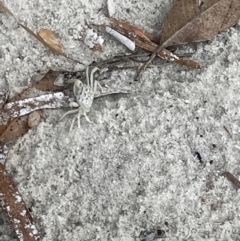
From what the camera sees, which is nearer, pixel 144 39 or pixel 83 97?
pixel 83 97

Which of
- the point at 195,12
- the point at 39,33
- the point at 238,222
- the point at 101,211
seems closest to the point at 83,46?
the point at 39,33

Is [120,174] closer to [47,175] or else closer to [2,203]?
[47,175]

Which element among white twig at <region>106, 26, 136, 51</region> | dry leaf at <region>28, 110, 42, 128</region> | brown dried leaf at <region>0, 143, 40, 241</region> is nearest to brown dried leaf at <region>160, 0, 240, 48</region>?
white twig at <region>106, 26, 136, 51</region>

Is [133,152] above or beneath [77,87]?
beneath

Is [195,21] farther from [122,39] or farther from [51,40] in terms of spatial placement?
[51,40]

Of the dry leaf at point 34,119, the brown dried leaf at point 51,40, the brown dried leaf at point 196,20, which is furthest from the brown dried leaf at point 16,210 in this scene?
the brown dried leaf at point 196,20

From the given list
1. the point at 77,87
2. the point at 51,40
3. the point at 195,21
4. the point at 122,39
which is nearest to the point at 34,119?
the point at 77,87
